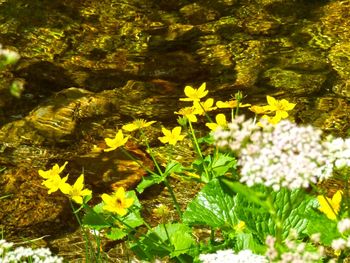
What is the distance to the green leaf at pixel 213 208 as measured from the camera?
229 cm

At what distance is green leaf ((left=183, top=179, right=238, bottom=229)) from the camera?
2.29 m

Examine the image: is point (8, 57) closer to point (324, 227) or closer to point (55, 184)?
point (55, 184)

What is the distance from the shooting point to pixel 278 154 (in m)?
1.45

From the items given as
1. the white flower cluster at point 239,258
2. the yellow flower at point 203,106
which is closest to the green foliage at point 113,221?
the yellow flower at point 203,106

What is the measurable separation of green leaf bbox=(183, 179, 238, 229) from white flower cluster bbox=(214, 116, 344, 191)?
2.61 ft

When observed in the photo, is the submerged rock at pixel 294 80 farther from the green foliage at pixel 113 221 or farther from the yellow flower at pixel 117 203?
the yellow flower at pixel 117 203

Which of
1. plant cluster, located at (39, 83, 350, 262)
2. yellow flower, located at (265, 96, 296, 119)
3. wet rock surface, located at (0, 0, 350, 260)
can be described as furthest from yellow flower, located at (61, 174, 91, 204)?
wet rock surface, located at (0, 0, 350, 260)

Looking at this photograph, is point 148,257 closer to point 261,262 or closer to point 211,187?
point 211,187

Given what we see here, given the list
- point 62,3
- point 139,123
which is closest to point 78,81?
point 62,3

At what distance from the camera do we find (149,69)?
4.68 m

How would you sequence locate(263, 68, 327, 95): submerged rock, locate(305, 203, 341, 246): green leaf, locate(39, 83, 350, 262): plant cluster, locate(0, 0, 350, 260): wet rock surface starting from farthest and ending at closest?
locate(263, 68, 327, 95): submerged rock → locate(0, 0, 350, 260): wet rock surface → locate(305, 203, 341, 246): green leaf → locate(39, 83, 350, 262): plant cluster

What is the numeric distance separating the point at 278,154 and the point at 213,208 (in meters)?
0.91

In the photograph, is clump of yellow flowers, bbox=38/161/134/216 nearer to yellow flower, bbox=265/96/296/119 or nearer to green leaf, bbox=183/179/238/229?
green leaf, bbox=183/179/238/229

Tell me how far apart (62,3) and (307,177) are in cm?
459
